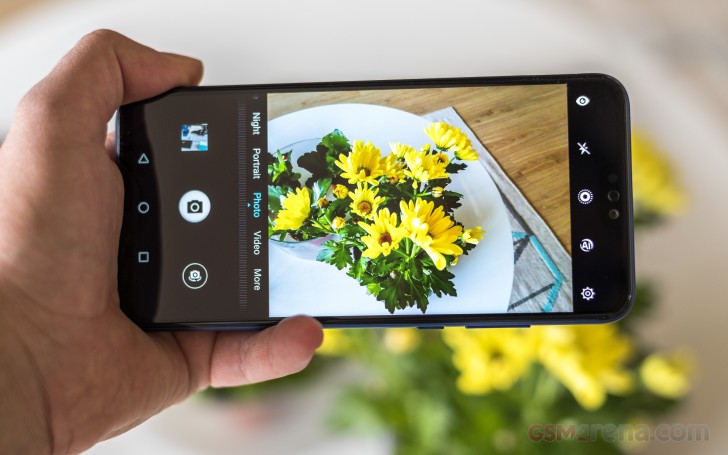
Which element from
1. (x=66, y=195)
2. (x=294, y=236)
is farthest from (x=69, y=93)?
(x=294, y=236)

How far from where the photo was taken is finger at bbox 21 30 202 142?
0.50 m

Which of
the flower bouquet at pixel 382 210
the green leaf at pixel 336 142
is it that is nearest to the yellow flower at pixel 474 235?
the flower bouquet at pixel 382 210

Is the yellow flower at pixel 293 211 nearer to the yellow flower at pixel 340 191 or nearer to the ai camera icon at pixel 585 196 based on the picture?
the yellow flower at pixel 340 191

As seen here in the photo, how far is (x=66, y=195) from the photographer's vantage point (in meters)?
0.49

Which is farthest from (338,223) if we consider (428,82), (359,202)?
(428,82)

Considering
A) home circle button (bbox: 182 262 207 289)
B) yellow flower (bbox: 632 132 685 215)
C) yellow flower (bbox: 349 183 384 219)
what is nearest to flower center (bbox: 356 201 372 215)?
yellow flower (bbox: 349 183 384 219)

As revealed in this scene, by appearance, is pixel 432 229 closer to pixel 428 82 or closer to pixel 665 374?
pixel 428 82

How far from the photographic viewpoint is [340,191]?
541 mm

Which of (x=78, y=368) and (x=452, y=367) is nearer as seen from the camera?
(x=78, y=368)

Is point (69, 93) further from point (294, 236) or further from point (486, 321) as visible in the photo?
point (486, 321)

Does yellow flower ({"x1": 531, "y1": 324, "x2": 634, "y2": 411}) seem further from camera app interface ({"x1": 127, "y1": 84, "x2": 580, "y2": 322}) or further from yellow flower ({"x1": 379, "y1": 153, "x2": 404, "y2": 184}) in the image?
yellow flower ({"x1": 379, "y1": 153, "x2": 404, "y2": 184})

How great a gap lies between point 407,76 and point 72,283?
479 mm

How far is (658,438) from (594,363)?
0.22 m

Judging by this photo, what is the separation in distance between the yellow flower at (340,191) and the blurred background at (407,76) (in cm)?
19
